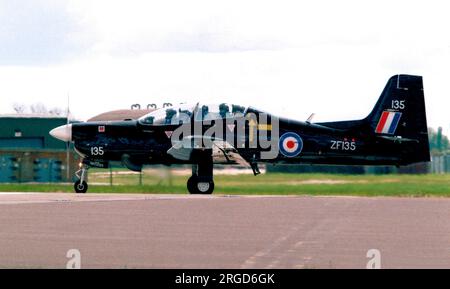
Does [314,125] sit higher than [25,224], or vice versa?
[314,125]

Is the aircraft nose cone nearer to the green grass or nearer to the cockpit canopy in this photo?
the green grass

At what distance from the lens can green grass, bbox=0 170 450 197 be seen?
2941 centimetres

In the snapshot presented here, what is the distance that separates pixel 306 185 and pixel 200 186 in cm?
364

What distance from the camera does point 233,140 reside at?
2886 centimetres

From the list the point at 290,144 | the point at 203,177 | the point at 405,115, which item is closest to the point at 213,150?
the point at 203,177

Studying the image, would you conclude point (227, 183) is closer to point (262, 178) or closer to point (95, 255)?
point (262, 178)

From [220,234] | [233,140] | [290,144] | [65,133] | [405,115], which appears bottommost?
[220,234]

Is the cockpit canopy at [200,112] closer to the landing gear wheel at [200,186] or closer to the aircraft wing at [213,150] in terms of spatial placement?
the aircraft wing at [213,150]

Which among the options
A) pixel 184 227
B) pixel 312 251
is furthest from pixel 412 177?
pixel 312 251

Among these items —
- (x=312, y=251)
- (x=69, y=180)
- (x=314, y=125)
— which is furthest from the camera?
(x=69, y=180)

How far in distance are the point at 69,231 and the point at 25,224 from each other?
1.72m

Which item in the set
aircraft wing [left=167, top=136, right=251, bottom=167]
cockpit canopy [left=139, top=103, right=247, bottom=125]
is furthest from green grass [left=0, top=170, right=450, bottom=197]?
cockpit canopy [left=139, top=103, right=247, bottom=125]

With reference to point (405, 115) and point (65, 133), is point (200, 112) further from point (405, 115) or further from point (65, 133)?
point (405, 115)
